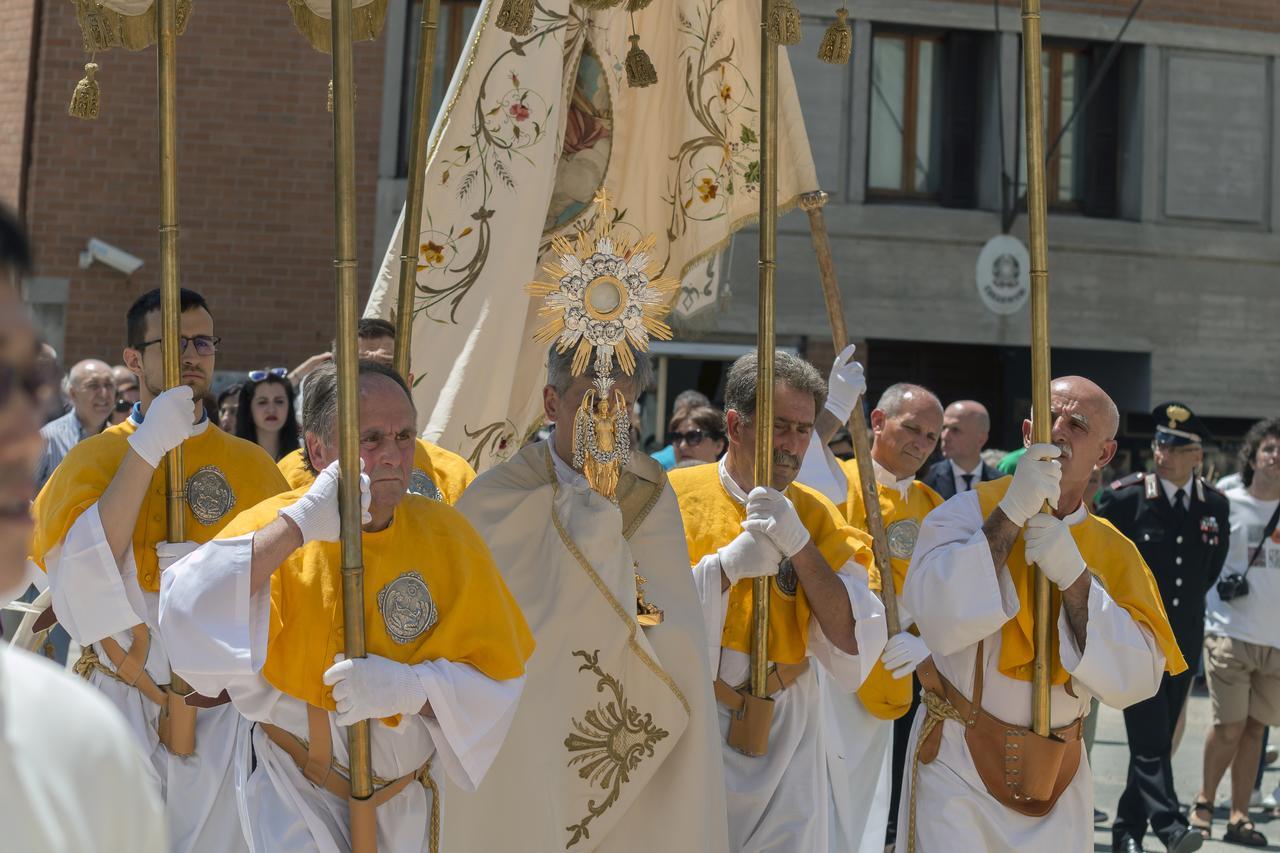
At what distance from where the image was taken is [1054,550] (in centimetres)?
425

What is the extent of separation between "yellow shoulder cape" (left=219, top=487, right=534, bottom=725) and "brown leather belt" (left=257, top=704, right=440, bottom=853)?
0.07 metres

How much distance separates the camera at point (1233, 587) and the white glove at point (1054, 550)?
4359 mm

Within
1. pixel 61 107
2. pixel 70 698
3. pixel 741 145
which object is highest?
pixel 61 107

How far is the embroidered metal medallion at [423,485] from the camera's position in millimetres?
4570

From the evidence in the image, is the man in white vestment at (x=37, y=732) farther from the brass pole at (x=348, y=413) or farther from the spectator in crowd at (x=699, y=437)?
the spectator in crowd at (x=699, y=437)

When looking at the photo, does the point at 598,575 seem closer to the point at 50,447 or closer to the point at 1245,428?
the point at 50,447

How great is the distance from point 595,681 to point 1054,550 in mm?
1249

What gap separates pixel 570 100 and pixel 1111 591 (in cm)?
258

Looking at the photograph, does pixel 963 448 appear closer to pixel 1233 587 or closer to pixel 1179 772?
pixel 1233 587

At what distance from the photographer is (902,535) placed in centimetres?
657

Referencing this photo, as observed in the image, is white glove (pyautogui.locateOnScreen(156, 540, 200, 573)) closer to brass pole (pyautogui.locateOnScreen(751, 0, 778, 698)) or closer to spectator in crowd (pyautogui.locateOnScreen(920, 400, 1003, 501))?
brass pole (pyautogui.locateOnScreen(751, 0, 778, 698))

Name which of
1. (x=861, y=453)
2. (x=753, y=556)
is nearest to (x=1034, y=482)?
(x=753, y=556)

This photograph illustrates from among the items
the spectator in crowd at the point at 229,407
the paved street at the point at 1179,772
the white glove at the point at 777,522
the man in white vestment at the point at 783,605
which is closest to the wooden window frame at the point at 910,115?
the paved street at the point at 1179,772

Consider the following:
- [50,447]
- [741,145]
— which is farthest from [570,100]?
[50,447]
